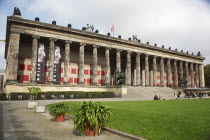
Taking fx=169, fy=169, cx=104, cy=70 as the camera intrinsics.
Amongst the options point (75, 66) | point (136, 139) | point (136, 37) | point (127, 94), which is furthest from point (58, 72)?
point (136, 139)

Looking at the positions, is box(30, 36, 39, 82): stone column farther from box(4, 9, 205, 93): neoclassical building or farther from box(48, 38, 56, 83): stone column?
box(48, 38, 56, 83): stone column

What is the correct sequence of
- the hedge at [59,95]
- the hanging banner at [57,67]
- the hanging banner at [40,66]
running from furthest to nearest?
1. the hanging banner at [57,67]
2. the hanging banner at [40,66]
3. the hedge at [59,95]

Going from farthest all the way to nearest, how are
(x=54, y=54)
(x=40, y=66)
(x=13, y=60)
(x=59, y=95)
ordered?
1. (x=54, y=54)
2. (x=40, y=66)
3. (x=13, y=60)
4. (x=59, y=95)

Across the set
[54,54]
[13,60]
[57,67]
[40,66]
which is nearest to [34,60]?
[40,66]

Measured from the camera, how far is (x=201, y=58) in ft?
219

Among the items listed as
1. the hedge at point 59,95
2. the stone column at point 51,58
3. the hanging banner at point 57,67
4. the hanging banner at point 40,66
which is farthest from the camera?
the hanging banner at point 57,67

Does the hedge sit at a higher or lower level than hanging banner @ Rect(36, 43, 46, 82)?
lower

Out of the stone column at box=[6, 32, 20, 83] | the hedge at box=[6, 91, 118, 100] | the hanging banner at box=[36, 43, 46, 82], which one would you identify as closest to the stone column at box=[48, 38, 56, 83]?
the hanging banner at box=[36, 43, 46, 82]

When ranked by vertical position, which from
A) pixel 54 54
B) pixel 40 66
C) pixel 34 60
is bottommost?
pixel 40 66

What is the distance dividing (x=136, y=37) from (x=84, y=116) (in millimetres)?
52057

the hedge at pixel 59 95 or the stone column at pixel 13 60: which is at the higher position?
the stone column at pixel 13 60

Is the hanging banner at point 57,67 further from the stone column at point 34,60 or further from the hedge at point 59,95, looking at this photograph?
the hedge at point 59,95

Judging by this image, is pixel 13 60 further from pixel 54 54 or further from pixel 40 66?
pixel 54 54

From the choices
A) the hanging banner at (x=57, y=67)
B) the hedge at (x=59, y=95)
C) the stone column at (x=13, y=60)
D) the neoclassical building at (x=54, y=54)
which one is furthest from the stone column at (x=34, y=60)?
the hedge at (x=59, y=95)
